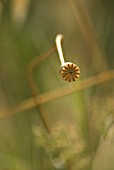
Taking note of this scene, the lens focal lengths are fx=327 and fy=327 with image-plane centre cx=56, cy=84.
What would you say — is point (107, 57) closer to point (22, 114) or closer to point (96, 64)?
point (96, 64)

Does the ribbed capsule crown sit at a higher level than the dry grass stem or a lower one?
lower

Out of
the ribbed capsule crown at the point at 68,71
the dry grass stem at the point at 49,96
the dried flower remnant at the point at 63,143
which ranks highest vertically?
the dry grass stem at the point at 49,96

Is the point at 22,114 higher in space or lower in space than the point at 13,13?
lower

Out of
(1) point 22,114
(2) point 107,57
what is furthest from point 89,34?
(1) point 22,114

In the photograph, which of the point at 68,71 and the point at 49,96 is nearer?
the point at 68,71

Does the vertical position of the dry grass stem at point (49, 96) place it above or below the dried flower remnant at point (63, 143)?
above

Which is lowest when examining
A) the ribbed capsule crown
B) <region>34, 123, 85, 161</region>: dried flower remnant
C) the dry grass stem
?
<region>34, 123, 85, 161</region>: dried flower remnant
